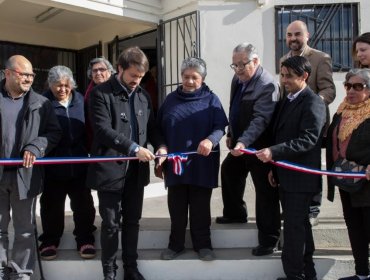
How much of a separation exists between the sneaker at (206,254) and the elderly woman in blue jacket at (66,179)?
3.06 feet

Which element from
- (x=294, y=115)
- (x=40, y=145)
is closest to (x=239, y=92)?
(x=294, y=115)

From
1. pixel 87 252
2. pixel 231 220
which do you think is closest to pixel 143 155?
pixel 87 252

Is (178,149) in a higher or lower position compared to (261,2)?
lower

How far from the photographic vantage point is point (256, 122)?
362cm

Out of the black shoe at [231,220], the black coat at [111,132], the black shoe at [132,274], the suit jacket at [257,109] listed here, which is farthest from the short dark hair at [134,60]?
the black shoe at [231,220]

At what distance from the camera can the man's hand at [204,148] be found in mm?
3494

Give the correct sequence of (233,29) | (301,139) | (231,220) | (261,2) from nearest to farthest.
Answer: (301,139)
(231,220)
(261,2)
(233,29)

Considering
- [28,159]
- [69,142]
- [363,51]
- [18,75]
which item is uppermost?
[363,51]

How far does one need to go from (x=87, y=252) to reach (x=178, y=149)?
120 centimetres

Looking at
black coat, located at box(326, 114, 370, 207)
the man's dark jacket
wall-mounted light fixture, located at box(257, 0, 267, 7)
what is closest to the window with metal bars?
wall-mounted light fixture, located at box(257, 0, 267, 7)

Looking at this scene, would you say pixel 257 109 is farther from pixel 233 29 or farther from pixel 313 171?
pixel 233 29

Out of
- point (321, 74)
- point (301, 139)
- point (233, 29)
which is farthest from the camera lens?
point (233, 29)

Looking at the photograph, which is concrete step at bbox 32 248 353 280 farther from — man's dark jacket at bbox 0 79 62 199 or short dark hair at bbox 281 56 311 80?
short dark hair at bbox 281 56 311 80

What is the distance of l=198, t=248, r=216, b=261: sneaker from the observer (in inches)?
147
